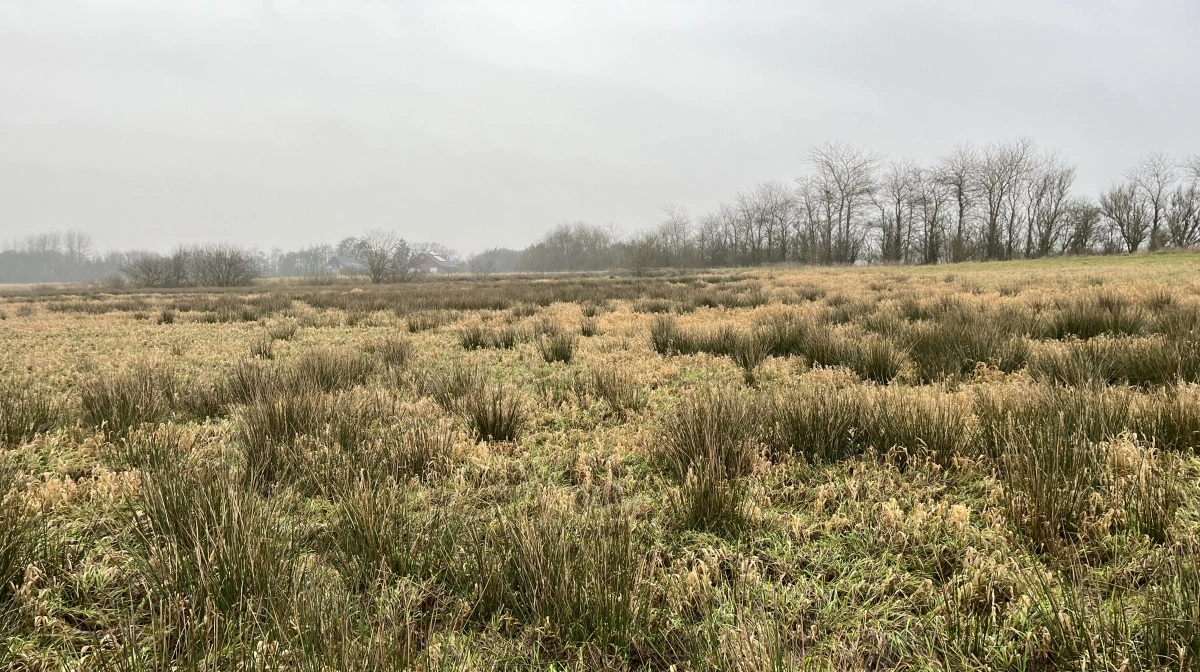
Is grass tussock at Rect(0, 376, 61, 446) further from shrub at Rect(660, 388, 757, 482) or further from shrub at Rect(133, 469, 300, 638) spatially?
shrub at Rect(660, 388, 757, 482)

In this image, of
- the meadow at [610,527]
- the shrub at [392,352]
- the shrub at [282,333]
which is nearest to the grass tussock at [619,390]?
the meadow at [610,527]

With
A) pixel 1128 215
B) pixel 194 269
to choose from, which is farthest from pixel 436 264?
pixel 1128 215

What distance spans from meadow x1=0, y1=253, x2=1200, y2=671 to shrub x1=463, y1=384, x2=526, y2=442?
0.02 m

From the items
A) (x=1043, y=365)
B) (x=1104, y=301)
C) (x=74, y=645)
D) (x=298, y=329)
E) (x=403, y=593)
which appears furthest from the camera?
(x=298, y=329)

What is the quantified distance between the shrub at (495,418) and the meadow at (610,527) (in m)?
0.02

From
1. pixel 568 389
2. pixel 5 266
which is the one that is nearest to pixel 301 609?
pixel 568 389

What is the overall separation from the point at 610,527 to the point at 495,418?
1.71 meters

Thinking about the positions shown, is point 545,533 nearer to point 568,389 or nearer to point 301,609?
point 301,609

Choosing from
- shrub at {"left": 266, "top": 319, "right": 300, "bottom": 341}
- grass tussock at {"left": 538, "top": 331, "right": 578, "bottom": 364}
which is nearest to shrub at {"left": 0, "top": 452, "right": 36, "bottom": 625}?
grass tussock at {"left": 538, "top": 331, "right": 578, "bottom": 364}

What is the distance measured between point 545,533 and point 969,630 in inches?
49.6

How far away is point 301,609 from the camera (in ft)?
4.50

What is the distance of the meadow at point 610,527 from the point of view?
4.47 feet

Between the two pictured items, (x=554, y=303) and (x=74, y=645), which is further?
(x=554, y=303)

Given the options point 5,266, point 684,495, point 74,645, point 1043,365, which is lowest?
point 74,645
